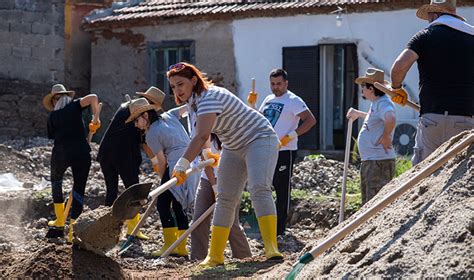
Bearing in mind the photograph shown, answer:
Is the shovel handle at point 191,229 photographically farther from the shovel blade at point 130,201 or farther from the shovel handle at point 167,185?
the shovel blade at point 130,201

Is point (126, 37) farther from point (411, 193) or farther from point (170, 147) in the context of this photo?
point (411, 193)

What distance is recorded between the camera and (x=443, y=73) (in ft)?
25.0

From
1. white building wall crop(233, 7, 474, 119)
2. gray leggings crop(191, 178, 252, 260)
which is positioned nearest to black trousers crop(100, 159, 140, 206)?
gray leggings crop(191, 178, 252, 260)

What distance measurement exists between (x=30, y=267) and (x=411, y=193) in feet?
9.09

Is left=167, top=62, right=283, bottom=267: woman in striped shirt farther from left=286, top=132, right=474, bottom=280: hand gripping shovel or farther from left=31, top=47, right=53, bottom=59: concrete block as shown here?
left=31, top=47, right=53, bottom=59: concrete block

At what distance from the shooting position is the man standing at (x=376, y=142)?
9969 millimetres

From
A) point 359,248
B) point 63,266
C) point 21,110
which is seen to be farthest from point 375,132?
point 21,110

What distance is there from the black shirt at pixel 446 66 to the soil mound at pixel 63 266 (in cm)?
265

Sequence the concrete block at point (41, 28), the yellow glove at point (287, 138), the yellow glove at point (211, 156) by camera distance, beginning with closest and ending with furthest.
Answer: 1. the yellow glove at point (211, 156)
2. the yellow glove at point (287, 138)
3. the concrete block at point (41, 28)

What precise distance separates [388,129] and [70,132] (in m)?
3.56

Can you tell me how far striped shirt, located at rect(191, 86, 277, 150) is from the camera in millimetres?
7625

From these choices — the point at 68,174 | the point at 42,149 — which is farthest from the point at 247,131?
the point at 42,149

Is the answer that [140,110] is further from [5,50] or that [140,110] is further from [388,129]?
[5,50]

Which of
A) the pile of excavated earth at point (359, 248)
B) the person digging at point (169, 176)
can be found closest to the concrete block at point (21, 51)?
the pile of excavated earth at point (359, 248)
